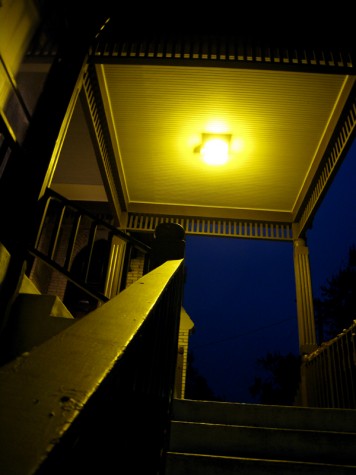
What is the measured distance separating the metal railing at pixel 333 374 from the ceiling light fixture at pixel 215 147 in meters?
2.89

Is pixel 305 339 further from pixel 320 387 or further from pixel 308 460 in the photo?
pixel 308 460

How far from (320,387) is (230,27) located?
475 cm

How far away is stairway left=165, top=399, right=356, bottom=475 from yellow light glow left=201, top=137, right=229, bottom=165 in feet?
11.4

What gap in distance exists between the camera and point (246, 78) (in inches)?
172

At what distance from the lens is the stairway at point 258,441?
2.14 meters

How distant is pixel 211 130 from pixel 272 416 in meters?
3.90

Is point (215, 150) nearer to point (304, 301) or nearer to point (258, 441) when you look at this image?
point (304, 301)

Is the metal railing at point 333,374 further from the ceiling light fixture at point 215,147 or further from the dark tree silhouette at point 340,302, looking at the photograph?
the dark tree silhouette at point 340,302

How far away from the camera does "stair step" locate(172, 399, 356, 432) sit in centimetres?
278

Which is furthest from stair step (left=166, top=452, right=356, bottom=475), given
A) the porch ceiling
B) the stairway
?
the porch ceiling

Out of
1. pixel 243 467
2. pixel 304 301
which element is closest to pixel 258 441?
pixel 243 467

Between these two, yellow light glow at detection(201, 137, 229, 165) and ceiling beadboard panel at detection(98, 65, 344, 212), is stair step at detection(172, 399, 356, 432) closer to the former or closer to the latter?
yellow light glow at detection(201, 137, 229, 165)

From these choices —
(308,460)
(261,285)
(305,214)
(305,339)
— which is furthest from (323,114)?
(261,285)

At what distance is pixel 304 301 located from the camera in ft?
19.2
